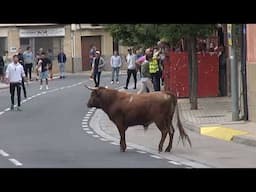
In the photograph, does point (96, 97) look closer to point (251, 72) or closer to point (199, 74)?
point (251, 72)

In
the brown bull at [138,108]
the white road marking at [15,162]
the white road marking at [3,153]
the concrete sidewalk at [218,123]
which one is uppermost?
the brown bull at [138,108]

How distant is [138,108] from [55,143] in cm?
222

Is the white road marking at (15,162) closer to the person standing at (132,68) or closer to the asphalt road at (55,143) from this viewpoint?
the asphalt road at (55,143)

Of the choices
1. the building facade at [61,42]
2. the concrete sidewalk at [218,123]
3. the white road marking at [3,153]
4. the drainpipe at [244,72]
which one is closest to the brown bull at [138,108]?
the concrete sidewalk at [218,123]

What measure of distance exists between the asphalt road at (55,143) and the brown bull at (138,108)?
1.90 ft

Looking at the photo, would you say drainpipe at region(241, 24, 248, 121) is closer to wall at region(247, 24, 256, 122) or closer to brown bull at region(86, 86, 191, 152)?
wall at region(247, 24, 256, 122)

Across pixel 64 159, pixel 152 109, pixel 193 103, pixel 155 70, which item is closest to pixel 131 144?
pixel 152 109

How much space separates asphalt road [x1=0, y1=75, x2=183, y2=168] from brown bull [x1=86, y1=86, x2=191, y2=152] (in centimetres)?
58

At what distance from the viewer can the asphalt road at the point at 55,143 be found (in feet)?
39.1

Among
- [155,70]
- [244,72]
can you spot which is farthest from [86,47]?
[244,72]

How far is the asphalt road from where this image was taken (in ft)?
39.1

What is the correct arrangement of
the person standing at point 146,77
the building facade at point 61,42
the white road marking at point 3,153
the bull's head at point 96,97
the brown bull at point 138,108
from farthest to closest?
the building facade at point 61,42
the person standing at point 146,77
the bull's head at point 96,97
the brown bull at point 138,108
the white road marking at point 3,153

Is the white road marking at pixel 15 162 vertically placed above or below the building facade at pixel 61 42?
below
